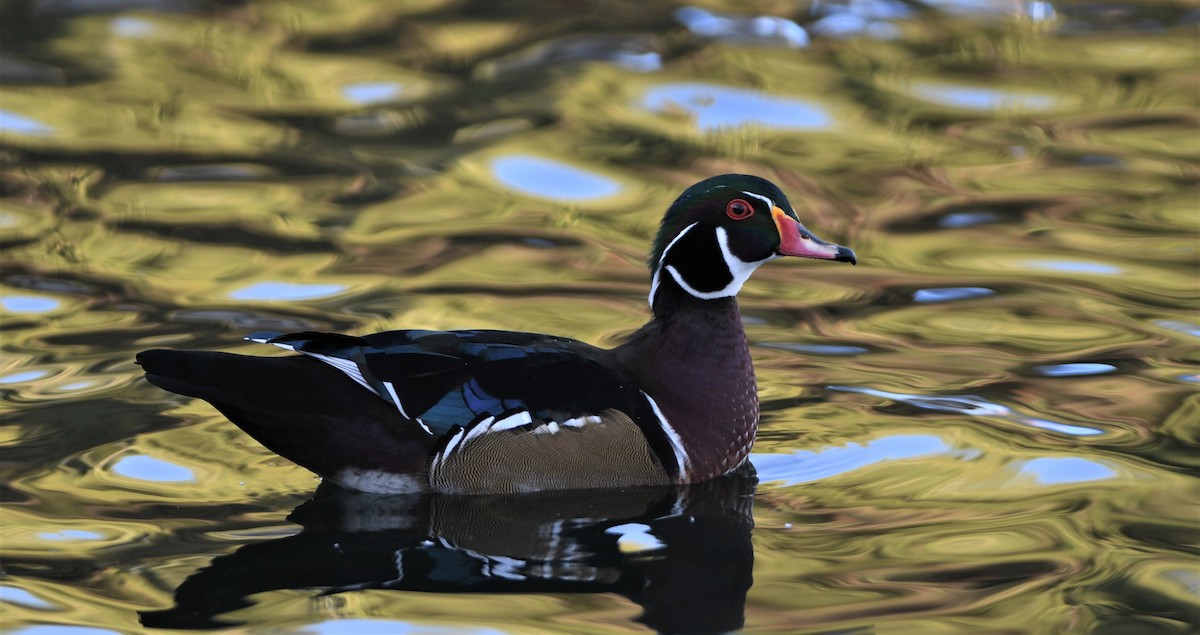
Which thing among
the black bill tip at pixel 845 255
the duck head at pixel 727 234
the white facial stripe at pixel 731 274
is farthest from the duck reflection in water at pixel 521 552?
the black bill tip at pixel 845 255

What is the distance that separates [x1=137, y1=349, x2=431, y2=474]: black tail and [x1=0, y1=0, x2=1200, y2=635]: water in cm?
23

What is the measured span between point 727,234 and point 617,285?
261cm

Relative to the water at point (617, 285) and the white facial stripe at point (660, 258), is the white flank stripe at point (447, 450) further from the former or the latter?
the white facial stripe at point (660, 258)

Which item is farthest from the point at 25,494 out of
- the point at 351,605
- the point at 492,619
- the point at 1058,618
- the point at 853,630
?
the point at 1058,618

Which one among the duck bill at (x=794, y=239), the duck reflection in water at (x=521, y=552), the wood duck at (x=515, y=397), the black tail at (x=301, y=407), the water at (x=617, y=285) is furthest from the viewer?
the duck bill at (x=794, y=239)

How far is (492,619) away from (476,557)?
62cm

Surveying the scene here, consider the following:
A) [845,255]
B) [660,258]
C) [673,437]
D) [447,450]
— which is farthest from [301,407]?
[845,255]

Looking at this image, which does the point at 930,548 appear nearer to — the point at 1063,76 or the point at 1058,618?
the point at 1058,618

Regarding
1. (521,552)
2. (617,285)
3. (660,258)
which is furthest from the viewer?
(617,285)

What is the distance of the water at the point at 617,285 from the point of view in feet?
20.4

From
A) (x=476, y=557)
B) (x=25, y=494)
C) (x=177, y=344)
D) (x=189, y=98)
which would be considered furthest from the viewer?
(x=189, y=98)

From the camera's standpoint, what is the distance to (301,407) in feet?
22.4

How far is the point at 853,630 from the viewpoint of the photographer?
18.9 ft

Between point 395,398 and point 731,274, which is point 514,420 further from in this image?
point 731,274
